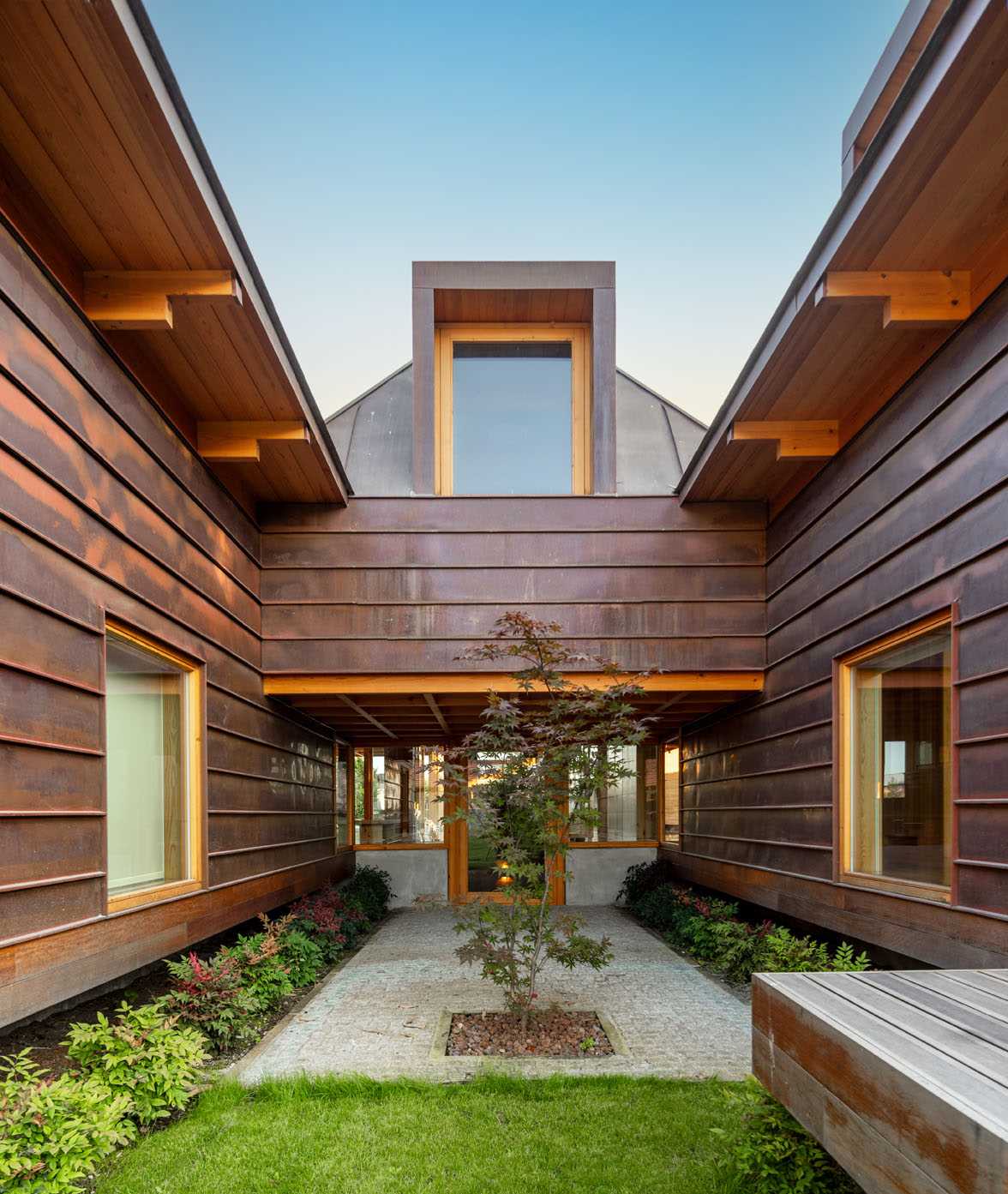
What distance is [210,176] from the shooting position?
11.5ft

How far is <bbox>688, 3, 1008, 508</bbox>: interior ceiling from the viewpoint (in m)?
2.82

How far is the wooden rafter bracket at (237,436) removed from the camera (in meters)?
5.50

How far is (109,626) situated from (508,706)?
221 cm

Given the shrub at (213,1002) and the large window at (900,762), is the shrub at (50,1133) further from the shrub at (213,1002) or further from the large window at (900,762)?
the large window at (900,762)

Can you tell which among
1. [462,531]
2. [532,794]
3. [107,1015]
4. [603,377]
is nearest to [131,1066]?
[107,1015]

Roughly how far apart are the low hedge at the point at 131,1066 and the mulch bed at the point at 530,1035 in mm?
1254

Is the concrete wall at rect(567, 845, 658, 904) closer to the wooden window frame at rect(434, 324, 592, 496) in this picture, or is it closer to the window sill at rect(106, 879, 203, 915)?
the wooden window frame at rect(434, 324, 592, 496)

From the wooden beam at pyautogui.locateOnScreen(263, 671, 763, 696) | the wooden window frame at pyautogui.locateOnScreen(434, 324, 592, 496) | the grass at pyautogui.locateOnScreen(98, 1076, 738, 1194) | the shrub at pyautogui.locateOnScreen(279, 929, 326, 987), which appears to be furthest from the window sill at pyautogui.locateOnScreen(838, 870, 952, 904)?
the shrub at pyautogui.locateOnScreen(279, 929, 326, 987)

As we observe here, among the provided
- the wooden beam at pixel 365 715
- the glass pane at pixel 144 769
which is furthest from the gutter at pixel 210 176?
the wooden beam at pixel 365 715

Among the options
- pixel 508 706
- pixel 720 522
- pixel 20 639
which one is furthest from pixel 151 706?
pixel 720 522

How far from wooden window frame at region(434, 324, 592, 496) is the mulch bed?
4187mm

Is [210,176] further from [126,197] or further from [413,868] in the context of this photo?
[413,868]

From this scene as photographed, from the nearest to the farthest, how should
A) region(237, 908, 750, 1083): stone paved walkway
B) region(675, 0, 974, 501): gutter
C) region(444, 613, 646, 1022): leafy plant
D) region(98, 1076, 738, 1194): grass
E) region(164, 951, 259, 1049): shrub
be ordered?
region(675, 0, 974, 501): gutter, region(98, 1076, 738, 1194): grass, region(237, 908, 750, 1083): stone paved walkway, region(164, 951, 259, 1049): shrub, region(444, 613, 646, 1022): leafy plant

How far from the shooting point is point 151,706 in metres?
4.68
